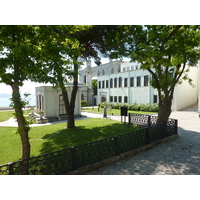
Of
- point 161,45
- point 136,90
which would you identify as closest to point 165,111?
point 161,45

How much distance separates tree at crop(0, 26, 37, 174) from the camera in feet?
13.8

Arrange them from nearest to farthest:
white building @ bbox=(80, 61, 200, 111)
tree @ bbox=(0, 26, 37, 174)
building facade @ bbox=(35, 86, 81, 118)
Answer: tree @ bbox=(0, 26, 37, 174) < building facade @ bbox=(35, 86, 81, 118) < white building @ bbox=(80, 61, 200, 111)

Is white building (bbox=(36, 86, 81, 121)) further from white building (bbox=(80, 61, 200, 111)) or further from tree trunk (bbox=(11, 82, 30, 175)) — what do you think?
white building (bbox=(80, 61, 200, 111))

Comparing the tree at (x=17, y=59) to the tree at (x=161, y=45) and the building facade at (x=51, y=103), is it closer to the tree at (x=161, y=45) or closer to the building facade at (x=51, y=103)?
the tree at (x=161, y=45)

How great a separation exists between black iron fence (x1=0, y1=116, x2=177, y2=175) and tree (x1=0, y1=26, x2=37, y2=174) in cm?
43

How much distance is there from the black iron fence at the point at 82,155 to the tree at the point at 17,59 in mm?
425

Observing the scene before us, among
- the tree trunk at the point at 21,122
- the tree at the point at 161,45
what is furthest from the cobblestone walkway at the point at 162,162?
the tree at the point at 161,45

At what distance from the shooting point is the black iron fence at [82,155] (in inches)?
186

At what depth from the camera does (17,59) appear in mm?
4336

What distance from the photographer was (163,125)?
29.6 ft

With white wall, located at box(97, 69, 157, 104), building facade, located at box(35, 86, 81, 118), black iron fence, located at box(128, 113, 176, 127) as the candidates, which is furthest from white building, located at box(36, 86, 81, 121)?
white wall, located at box(97, 69, 157, 104)

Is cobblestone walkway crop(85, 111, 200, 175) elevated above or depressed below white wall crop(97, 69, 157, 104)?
below

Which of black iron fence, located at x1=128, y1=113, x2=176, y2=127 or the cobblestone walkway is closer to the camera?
the cobblestone walkway

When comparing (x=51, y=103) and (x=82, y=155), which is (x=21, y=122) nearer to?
(x=82, y=155)
